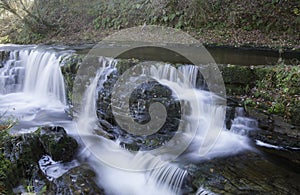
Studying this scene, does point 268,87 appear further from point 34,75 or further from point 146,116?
point 34,75

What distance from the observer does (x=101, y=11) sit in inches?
627

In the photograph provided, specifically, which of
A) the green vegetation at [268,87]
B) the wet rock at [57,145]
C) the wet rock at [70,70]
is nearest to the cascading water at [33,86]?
the wet rock at [70,70]

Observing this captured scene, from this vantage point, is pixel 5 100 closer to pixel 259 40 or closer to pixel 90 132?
pixel 90 132

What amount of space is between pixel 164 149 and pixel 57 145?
2.33m

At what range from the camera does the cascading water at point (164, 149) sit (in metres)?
5.16

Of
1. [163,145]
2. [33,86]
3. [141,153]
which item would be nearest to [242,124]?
[163,145]

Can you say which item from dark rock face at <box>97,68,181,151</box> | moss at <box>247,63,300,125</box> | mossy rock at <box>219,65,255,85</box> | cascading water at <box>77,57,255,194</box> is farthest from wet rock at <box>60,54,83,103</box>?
moss at <box>247,63,300,125</box>

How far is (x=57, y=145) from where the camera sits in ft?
19.0

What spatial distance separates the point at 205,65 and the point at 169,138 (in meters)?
2.47

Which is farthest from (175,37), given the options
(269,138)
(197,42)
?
(269,138)

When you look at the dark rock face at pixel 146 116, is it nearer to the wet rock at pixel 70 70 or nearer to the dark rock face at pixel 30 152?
the dark rock face at pixel 30 152

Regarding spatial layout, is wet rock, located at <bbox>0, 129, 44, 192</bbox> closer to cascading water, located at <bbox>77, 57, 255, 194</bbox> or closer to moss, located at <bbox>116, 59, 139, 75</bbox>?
cascading water, located at <bbox>77, 57, 255, 194</bbox>

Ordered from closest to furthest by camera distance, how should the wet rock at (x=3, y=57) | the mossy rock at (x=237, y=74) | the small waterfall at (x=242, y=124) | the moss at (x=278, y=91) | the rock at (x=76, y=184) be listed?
1. the rock at (x=76, y=184)
2. the moss at (x=278, y=91)
3. the small waterfall at (x=242, y=124)
4. the mossy rock at (x=237, y=74)
5. the wet rock at (x=3, y=57)

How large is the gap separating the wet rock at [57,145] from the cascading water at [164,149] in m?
0.39
